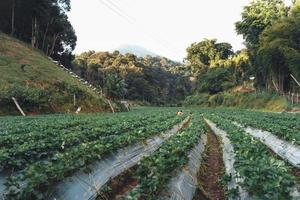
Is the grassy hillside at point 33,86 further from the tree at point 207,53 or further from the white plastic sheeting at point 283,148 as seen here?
the tree at point 207,53

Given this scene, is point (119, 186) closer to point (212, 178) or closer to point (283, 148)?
point (212, 178)

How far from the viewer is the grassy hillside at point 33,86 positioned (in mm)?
29875

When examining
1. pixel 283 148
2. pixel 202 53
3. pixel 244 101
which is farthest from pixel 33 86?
pixel 202 53

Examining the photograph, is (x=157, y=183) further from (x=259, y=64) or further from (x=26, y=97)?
(x=259, y=64)

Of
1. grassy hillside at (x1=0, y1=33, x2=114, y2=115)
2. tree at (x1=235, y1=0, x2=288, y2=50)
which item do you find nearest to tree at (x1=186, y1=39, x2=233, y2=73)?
tree at (x1=235, y1=0, x2=288, y2=50)

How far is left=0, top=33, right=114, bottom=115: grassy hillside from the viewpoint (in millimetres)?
29875

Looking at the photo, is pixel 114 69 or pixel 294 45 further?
pixel 114 69

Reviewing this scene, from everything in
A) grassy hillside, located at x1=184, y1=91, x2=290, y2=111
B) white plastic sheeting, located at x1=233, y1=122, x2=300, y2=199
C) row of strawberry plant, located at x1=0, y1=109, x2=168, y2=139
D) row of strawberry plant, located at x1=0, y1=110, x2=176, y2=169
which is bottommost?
row of strawberry plant, located at x1=0, y1=109, x2=168, y2=139

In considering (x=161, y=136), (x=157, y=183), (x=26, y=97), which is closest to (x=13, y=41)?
(x=26, y=97)

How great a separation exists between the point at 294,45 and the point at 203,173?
36040 millimetres

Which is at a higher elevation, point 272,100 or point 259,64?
point 259,64

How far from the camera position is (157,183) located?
587 centimetres

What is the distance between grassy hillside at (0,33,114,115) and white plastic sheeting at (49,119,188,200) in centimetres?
2111

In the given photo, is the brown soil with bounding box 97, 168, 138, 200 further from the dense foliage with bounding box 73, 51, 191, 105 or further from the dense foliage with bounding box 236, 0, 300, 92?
the dense foliage with bounding box 73, 51, 191, 105
